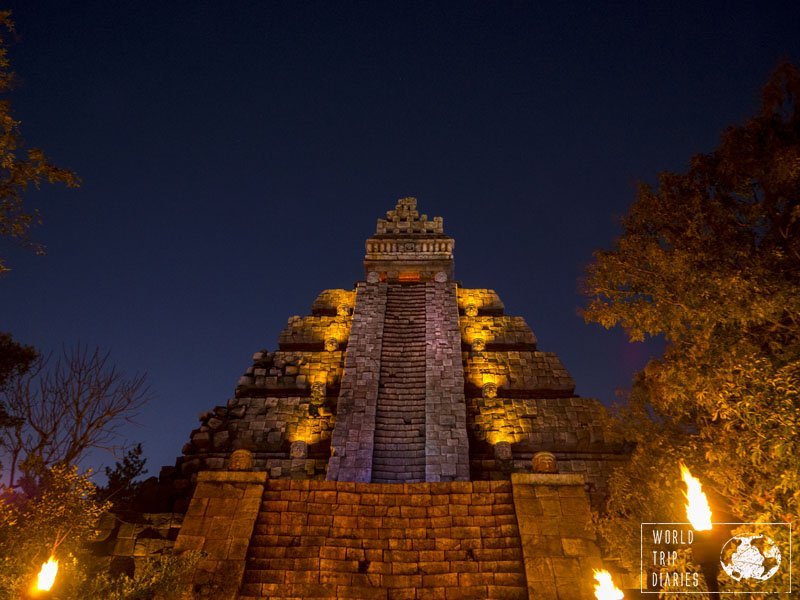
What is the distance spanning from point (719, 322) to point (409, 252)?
17.3 meters

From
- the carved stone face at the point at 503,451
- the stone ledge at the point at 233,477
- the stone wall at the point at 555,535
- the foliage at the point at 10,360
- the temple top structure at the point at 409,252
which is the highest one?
the temple top structure at the point at 409,252

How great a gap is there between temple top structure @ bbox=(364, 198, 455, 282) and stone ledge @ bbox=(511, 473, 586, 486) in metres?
14.1

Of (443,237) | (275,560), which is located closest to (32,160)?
(275,560)

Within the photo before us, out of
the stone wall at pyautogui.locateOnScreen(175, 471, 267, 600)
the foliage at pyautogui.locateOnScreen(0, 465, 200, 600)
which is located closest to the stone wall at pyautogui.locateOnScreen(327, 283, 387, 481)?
the stone wall at pyautogui.locateOnScreen(175, 471, 267, 600)

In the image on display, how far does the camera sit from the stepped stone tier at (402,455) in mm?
8508

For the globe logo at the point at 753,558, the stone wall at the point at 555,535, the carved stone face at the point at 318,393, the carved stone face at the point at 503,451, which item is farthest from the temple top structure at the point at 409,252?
the globe logo at the point at 753,558

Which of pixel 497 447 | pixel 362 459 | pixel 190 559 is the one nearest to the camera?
pixel 190 559

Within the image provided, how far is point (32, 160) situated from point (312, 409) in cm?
1050

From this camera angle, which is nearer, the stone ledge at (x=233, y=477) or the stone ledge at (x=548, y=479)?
the stone ledge at (x=548, y=479)

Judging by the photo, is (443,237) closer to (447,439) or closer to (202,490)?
(447,439)

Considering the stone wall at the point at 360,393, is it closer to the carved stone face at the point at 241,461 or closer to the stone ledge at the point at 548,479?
the carved stone face at the point at 241,461

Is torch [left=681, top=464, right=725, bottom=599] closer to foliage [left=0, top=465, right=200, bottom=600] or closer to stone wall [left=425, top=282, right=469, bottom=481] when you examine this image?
foliage [left=0, top=465, right=200, bottom=600]

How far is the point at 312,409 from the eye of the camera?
1639 centimetres

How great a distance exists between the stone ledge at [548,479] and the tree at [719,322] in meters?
0.68
